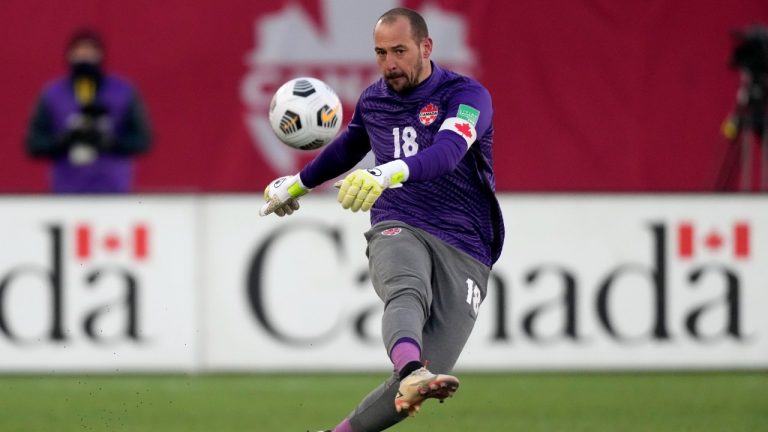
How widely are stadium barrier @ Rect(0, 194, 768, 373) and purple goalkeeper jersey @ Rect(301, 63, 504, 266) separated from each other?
4161mm

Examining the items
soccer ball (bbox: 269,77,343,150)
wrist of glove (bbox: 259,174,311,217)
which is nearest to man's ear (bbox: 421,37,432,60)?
soccer ball (bbox: 269,77,343,150)

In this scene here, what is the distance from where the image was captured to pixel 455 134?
22.0 feet

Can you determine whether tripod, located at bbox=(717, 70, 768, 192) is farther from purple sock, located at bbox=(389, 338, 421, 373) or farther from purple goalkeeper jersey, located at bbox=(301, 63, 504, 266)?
purple sock, located at bbox=(389, 338, 421, 373)

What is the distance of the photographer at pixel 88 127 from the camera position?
1241 cm

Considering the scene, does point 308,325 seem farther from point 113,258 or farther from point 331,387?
point 113,258

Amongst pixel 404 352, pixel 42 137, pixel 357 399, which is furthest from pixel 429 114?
pixel 42 137

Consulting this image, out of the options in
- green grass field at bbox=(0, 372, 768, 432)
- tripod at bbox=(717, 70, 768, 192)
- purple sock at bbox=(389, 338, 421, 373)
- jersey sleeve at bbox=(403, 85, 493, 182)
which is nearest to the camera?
purple sock at bbox=(389, 338, 421, 373)

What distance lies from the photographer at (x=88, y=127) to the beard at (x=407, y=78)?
5.79m

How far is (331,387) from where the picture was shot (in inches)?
445

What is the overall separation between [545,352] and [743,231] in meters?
1.69

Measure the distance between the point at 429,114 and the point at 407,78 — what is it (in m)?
0.20

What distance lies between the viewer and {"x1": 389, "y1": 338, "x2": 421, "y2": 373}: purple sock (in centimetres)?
639

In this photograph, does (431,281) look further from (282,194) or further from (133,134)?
(133,134)

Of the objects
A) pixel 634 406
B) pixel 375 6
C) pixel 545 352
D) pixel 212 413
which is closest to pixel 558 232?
pixel 545 352
